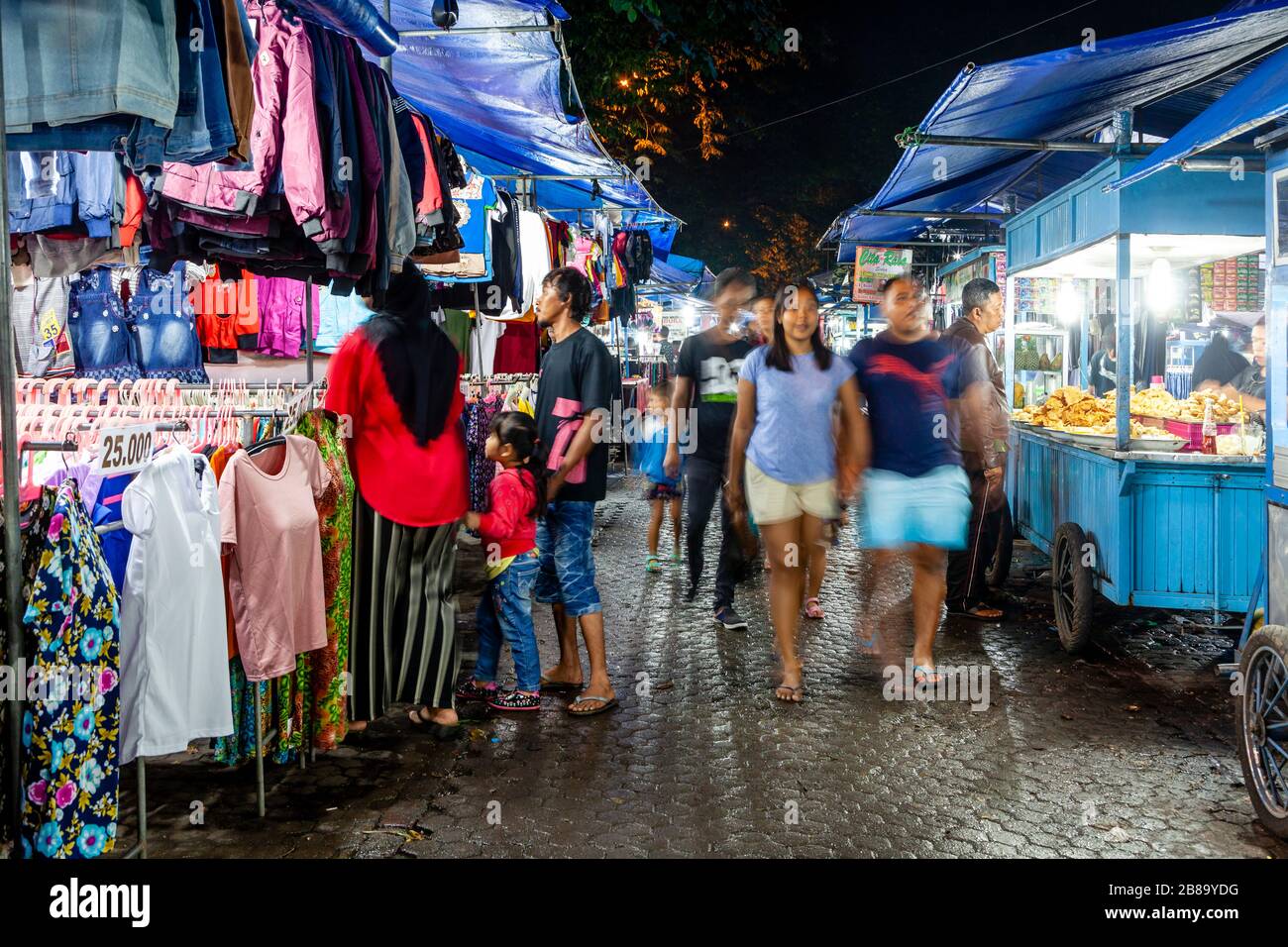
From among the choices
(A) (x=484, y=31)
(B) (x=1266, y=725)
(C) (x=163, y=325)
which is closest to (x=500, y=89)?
(A) (x=484, y=31)

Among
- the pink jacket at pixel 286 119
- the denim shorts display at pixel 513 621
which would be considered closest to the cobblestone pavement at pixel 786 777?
the denim shorts display at pixel 513 621

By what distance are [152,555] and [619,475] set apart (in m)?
14.0

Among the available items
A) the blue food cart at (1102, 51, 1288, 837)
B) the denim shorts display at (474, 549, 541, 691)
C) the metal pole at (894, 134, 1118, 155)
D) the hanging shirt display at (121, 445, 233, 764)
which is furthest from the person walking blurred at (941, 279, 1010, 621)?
the hanging shirt display at (121, 445, 233, 764)

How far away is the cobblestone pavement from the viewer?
4121 mm

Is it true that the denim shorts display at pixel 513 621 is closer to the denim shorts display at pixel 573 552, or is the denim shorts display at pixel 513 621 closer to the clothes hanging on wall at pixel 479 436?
the denim shorts display at pixel 573 552

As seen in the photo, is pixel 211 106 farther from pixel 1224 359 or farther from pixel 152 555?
pixel 1224 359

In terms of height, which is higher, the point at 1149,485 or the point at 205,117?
the point at 205,117

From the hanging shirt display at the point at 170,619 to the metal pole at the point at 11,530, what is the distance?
0.45 meters

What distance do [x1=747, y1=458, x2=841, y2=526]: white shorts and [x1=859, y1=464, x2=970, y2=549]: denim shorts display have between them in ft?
1.03

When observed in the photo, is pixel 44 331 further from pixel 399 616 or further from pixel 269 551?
pixel 269 551

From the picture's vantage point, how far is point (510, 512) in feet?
18.0

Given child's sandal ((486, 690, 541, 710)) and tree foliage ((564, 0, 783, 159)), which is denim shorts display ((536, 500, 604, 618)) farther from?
tree foliage ((564, 0, 783, 159))

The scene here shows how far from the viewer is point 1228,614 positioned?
7.44 metres

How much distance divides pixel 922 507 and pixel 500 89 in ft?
14.0
